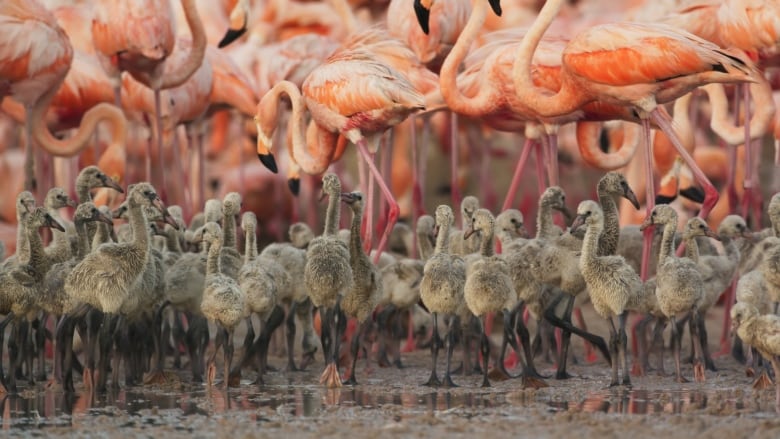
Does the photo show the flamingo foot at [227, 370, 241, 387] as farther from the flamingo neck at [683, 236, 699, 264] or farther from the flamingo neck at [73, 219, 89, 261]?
the flamingo neck at [683, 236, 699, 264]

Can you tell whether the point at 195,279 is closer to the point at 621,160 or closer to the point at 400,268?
the point at 400,268

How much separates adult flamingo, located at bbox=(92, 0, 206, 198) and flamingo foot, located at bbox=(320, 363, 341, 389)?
11.9ft

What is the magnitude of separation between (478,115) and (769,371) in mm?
3004

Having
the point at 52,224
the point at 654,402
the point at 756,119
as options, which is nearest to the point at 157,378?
the point at 52,224

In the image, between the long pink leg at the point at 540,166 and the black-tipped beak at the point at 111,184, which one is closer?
the black-tipped beak at the point at 111,184

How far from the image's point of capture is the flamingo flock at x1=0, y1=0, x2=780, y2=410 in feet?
29.3

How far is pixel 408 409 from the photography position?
26.3 feet

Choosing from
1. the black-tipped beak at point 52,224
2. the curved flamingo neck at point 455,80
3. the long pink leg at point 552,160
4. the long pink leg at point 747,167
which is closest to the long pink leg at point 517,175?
the long pink leg at point 552,160

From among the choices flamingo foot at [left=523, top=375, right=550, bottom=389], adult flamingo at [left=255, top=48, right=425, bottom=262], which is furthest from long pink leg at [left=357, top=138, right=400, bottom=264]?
flamingo foot at [left=523, top=375, right=550, bottom=389]

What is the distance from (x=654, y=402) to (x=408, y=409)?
1.26m

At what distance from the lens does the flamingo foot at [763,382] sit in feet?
28.5

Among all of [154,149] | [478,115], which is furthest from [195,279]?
[154,149]

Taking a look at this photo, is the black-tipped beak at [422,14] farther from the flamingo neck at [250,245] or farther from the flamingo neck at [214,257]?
the flamingo neck at [214,257]

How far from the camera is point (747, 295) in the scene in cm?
915
